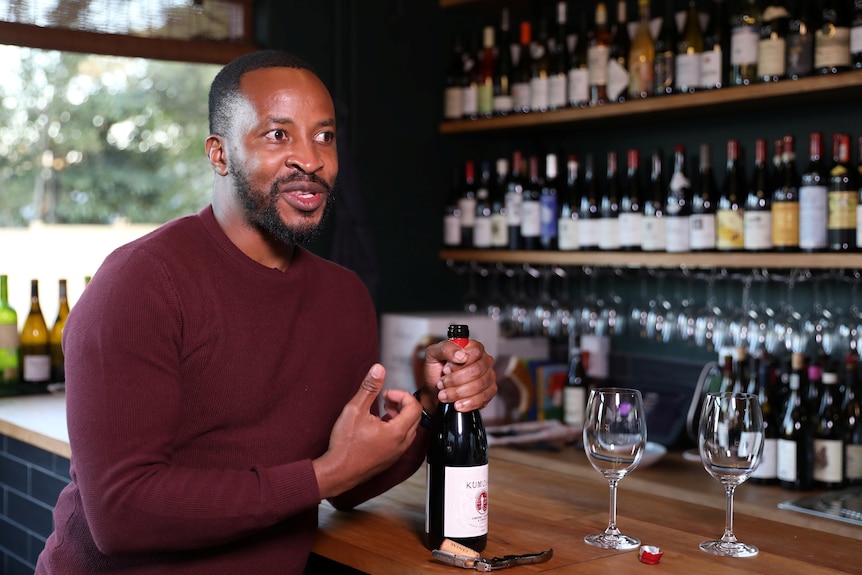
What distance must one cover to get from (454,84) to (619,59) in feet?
2.28

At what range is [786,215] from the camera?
2.31 m

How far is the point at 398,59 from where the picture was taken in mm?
3209

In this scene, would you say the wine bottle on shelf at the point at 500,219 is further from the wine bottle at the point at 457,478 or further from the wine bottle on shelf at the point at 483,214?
the wine bottle at the point at 457,478

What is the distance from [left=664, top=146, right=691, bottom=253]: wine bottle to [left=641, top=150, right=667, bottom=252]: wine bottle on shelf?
0.07 feet

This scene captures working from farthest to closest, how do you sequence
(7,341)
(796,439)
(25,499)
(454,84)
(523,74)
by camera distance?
1. (454,84)
2. (523,74)
3. (7,341)
4. (25,499)
5. (796,439)

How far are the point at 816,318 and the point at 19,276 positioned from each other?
412 cm

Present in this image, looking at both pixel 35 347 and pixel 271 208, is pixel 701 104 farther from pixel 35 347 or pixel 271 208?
pixel 35 347

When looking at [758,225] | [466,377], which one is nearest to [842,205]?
[758,225]

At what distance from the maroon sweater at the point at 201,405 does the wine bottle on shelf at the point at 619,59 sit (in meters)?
1.36

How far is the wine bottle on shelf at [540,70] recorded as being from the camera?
2857 mm

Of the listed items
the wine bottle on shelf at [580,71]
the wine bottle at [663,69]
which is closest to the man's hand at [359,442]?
the wine bottle at [663,69]

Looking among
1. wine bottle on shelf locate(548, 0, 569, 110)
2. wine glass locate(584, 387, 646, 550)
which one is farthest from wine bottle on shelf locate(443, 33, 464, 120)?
wine glass locate(584, 387, 646, 550)

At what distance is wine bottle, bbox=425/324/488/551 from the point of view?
1.30 meters

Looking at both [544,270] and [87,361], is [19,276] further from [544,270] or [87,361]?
[87,361]
